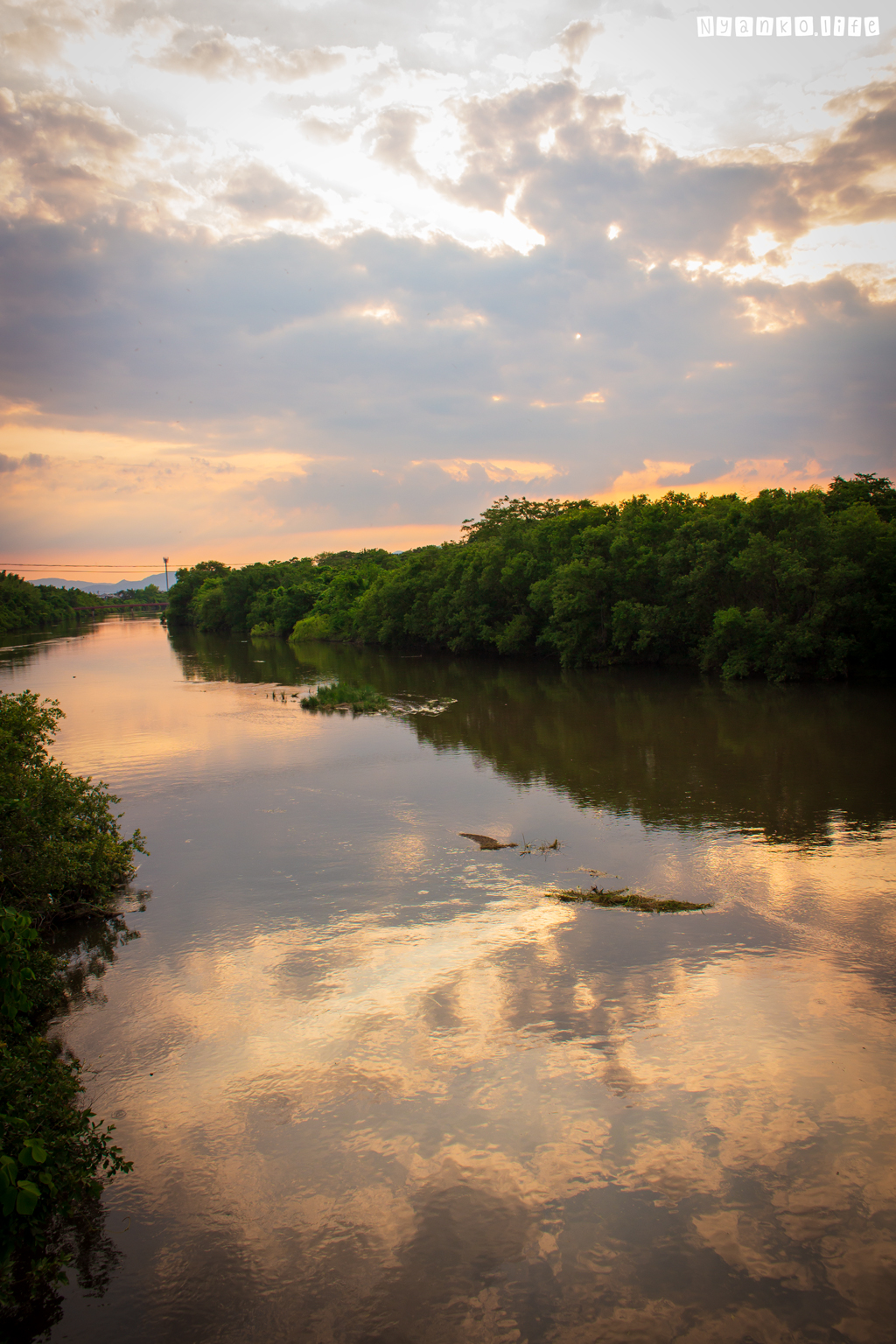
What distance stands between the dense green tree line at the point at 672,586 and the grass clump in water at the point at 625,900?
3021 centimetres

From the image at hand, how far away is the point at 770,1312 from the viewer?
20.4ft

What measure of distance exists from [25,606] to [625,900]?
152084mm

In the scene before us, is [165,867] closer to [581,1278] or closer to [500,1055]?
[500,1055]

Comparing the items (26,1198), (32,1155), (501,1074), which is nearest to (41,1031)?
(501,1074)

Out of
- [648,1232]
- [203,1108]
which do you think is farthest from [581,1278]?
[203,1108]

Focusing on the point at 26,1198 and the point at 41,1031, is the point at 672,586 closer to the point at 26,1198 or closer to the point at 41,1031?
the point at 41,1031

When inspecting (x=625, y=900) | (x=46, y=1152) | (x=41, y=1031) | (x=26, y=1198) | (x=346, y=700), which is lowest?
(x=41, y=1031)

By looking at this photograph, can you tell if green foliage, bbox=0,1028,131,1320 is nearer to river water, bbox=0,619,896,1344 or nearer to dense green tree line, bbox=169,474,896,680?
river water, bbox=0,619,896,1344

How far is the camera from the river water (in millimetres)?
6508

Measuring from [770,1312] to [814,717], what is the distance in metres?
29.0

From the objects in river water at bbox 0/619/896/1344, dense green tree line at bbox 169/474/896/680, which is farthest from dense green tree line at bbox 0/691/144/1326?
dense green tree line at bbox 169/474/896/680

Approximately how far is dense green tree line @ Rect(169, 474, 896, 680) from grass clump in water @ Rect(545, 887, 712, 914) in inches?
1189

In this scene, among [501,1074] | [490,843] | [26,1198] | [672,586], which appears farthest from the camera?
[672,586]

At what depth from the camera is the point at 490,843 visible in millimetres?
17688
